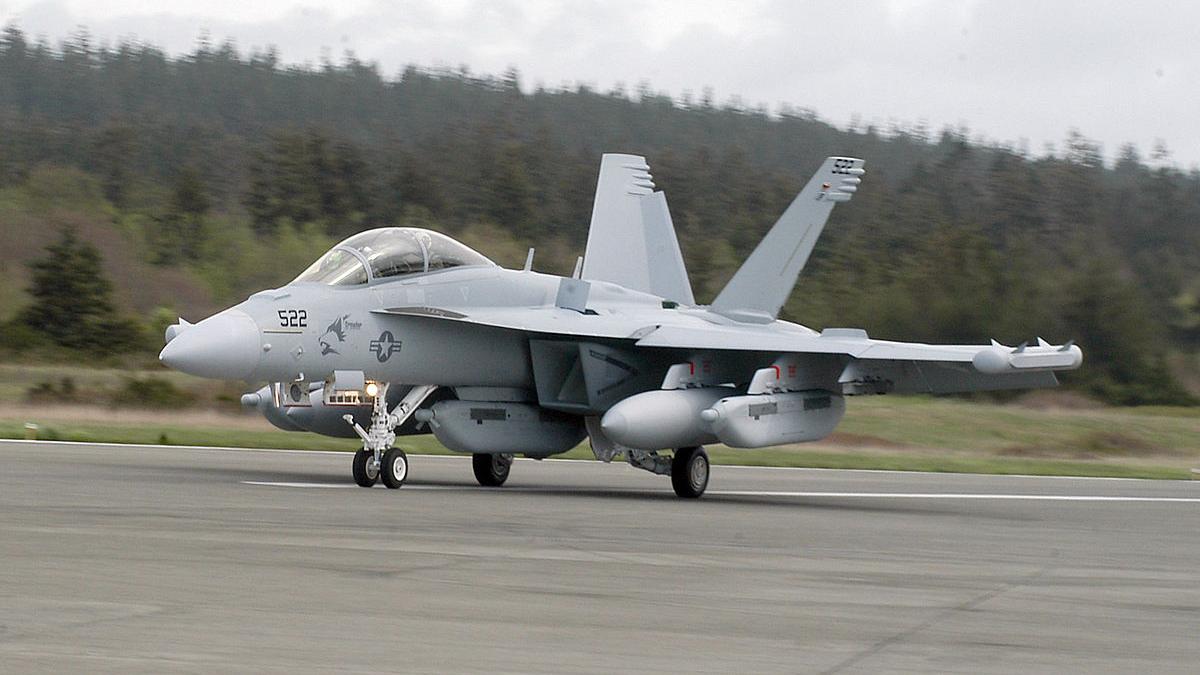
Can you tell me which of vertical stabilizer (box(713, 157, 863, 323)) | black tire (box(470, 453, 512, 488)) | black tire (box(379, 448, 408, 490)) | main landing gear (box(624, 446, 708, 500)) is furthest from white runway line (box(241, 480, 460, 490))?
vertical stabilizer (box(713, 157, 863, 323))

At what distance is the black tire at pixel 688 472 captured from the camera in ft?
52.7

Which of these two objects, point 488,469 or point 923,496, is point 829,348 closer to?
point 923,496

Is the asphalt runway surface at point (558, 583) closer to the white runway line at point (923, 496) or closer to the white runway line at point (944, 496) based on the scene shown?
the white runway line at point (923, 496)

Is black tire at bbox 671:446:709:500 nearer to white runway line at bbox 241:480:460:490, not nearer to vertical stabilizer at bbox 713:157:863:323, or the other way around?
white runway line at bbox 241:480:460:490

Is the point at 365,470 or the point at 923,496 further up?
the point at 365,470

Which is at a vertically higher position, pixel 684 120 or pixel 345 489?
pixel 684 120

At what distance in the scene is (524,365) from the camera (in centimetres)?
1653

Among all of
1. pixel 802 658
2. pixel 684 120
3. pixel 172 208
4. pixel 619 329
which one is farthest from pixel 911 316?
pixel 684 120

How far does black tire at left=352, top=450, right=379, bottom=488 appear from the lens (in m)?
15.0

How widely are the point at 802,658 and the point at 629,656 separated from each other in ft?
2.30

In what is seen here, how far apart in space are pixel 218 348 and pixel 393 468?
2199 mm

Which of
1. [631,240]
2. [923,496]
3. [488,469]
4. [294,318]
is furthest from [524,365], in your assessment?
[923,496]

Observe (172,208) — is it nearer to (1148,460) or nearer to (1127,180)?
(1127,180)

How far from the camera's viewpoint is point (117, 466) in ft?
→ 55.7
